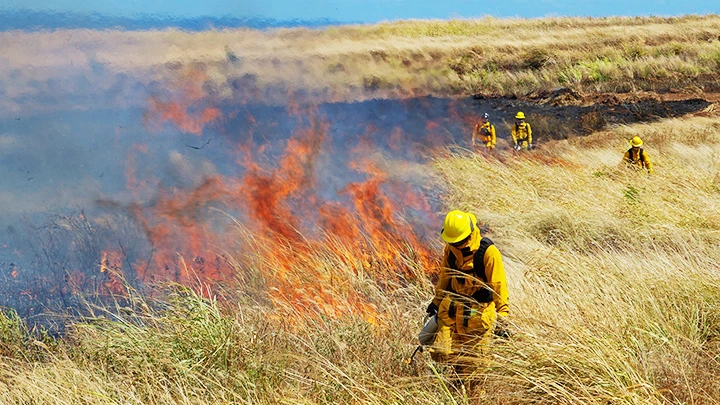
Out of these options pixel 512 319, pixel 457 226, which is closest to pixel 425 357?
pixel 512 319

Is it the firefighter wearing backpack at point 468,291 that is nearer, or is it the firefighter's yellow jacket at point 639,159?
the firefighter wearing backpack at point 468,291

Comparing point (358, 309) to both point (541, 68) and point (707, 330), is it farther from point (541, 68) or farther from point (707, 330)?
point (541, 68)

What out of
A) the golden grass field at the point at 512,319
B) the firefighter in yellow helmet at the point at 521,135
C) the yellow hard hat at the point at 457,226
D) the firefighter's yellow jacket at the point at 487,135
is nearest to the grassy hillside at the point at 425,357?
the golden grass field at the point at 512,319

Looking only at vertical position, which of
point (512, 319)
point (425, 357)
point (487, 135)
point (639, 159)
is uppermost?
point (639, 159)

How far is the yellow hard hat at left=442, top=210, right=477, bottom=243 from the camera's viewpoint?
4484 millimetres

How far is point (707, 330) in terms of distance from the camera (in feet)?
16.3

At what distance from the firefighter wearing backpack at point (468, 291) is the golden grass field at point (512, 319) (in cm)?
18

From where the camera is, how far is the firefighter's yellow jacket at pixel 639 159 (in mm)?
11375

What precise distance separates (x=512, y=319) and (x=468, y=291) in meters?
0.49

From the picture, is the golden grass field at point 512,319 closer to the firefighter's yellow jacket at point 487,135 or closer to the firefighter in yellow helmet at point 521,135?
the firefighter's yellow jacket at point 487,135

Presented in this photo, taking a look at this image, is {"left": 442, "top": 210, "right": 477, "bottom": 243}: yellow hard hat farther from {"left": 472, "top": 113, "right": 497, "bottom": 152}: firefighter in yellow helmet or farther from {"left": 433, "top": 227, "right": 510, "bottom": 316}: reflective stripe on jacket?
{"left": 472, "top": 113, "right": 497, "bottom": 152}: firefighter in yellow helmet

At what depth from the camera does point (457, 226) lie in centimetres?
449

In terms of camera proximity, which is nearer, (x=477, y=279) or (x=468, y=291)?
(x=477, y=279)

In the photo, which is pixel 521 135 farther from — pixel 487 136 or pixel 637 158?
pixel 637 158
